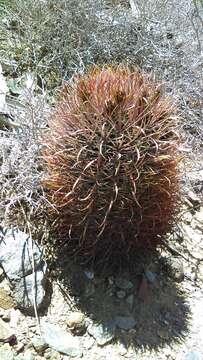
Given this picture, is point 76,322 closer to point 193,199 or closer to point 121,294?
point 121,294

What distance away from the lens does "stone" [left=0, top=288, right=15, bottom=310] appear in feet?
9.12

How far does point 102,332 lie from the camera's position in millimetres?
2795

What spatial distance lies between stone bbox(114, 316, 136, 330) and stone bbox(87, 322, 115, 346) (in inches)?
1.6

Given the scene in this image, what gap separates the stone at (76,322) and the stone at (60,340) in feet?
0.12

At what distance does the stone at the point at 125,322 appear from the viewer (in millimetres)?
2855

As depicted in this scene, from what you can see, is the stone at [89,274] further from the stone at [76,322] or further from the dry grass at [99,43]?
the dry grass at [99,43]

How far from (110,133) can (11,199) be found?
689 mm

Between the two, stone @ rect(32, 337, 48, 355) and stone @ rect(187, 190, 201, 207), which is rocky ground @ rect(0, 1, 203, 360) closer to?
stone @ rect(32, 337, 48, 355)

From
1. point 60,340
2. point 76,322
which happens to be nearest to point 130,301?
point 76,322

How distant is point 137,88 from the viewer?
2670 mm

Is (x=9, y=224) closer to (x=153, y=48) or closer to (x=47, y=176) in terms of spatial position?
(x=47, y=176)

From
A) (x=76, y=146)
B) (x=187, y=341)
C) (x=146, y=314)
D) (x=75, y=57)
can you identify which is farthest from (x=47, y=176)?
(x=75, y=57)

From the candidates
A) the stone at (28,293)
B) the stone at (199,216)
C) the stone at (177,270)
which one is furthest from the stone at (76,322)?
the stone at (199,216)

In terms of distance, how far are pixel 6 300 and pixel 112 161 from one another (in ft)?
2.59
